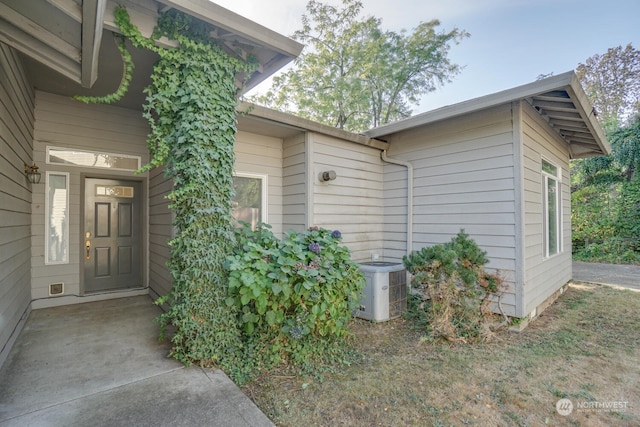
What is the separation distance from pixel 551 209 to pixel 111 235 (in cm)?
707

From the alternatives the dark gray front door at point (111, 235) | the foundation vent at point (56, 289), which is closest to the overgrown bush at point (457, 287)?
the dark gray front door at point (111, 235)

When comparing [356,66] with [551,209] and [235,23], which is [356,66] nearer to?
[551,209]

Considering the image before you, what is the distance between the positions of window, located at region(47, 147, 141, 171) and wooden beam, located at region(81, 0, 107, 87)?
6.84 ft

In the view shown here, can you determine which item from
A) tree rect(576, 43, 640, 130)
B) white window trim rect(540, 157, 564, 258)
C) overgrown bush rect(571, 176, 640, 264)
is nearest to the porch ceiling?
white window trim rect(540, 157, 564, 258)

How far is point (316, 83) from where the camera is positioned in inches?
481

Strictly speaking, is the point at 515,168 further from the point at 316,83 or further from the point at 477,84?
the point at 316,83

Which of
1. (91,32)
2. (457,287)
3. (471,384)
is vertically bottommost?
(471,384)

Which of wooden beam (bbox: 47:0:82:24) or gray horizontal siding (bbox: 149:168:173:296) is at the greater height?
wooden beam (bbox: 47:0:82:24)

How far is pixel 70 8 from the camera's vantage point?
6.13ft

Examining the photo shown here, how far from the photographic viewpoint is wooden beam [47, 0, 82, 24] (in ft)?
5.93

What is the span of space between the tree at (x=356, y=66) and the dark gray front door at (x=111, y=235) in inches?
355

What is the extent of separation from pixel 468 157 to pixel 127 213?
518 cm

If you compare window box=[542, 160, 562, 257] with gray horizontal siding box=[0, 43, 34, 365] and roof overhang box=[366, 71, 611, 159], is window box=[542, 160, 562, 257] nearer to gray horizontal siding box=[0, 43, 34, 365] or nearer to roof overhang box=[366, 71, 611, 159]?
roof overhang box=[366, 71, 611, 159]

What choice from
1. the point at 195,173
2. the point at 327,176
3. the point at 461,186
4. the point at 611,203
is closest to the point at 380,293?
the point at 327,176
